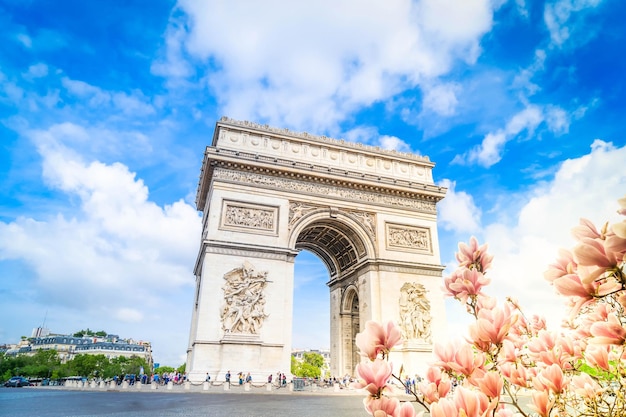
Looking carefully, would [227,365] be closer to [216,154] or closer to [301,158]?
[216,154]

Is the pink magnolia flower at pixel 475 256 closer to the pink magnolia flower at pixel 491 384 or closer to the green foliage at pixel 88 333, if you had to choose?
the pink magnolia flower at pixel 491 384

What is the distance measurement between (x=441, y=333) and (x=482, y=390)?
72.3 ft

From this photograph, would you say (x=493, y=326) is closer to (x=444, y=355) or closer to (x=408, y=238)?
(x=444, y=355)

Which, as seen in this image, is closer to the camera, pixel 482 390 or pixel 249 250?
pixel 482 390

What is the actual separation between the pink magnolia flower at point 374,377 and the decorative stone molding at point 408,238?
69.4 ft

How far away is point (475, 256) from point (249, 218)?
18.8m

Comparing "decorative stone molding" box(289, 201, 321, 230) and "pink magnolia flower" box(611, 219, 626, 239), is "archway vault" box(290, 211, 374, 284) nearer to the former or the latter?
"decorative stone molding" box(289, 201, 321, 230)

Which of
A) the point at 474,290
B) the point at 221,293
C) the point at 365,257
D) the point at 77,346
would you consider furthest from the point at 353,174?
the point at 77,346

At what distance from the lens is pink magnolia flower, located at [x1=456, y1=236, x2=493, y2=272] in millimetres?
1601

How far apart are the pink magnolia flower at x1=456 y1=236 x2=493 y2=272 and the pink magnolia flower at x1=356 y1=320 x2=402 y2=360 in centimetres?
50

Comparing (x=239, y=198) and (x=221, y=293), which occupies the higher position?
(x=239, y=198)

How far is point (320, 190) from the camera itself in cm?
2191

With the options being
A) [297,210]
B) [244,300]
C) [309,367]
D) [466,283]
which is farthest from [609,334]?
[309,367]

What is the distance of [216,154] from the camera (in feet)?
65.7
